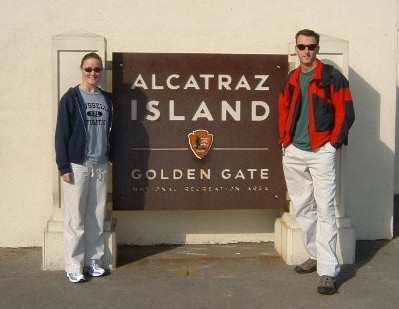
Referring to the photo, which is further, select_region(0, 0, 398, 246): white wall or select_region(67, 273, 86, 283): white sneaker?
select_region(0, 0, 398, 246): white wall

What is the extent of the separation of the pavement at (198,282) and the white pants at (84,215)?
22 centimetres

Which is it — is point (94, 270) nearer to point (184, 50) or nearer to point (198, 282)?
point (198, 282)

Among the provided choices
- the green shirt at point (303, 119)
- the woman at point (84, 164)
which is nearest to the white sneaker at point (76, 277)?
the woman at point (84, 164)

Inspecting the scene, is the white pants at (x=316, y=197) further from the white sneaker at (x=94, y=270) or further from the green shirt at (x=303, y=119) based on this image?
the white sneaker at (x=94, y=270)

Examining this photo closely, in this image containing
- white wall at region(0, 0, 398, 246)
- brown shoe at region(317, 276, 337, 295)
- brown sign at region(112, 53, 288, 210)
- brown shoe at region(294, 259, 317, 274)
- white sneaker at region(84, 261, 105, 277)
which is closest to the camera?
brown shoe at region(317, 276, 337, 295)

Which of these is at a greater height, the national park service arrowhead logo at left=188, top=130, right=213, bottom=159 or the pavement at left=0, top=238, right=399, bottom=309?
the national park service arrowhead logo at left=188, top=130, right=213, bottom=159

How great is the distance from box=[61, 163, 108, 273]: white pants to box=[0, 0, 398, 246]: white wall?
87 cm

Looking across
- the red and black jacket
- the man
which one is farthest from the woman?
the red and black jacket

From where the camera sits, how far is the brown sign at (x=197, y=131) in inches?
225

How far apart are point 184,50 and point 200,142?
101 cm

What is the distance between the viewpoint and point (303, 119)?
5215 millimetres

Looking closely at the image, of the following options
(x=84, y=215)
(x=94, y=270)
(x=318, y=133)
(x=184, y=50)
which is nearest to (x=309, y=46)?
(x=318, y=133)

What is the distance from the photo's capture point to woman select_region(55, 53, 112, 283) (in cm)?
509

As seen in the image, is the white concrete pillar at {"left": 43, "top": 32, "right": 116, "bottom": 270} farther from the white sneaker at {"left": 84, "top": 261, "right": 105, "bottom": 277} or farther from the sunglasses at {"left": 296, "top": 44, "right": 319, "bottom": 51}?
the sunglasses at {"left": 296, "top": 44, "right": 319, "bottom": 51}
